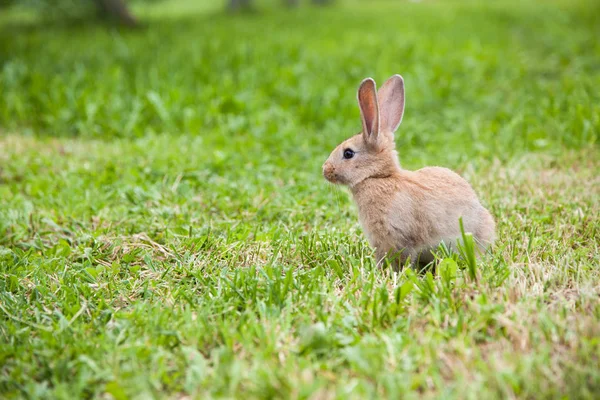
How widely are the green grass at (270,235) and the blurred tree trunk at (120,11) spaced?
508 centimetres

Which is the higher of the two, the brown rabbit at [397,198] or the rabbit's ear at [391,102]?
the rabbit's ear at [391,102]

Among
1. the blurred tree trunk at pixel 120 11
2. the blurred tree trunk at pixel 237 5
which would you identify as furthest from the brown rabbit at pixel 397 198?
the blurred tree trunk at pixel 237 5

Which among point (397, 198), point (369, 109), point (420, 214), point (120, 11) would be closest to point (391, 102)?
point (369, 109)

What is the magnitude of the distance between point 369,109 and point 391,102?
1.10 ft

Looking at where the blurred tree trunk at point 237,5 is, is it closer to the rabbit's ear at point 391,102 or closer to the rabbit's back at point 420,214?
the rabbit's ear at point 391,102

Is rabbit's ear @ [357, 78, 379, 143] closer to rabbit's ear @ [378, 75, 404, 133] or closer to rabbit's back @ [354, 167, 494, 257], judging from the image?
rabbit's ear @ [378, 75, 404, 133]

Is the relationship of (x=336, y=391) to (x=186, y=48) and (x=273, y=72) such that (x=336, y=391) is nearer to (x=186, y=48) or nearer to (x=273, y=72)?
(x=273, y=72)

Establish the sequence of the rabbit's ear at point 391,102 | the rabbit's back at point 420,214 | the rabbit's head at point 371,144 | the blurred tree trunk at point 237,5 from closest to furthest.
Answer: the rabbit's back at point 420,214, the rabbit's head at point 371,144, the rabbit's ear at point 391,102, the blurred tree trunk at point 237,5

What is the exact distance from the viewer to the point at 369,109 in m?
3.49

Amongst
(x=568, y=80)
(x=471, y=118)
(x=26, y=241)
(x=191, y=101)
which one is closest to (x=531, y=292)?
(x=26, y=241)

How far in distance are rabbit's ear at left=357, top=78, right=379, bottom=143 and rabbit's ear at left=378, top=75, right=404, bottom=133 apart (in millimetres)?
199

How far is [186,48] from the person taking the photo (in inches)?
419

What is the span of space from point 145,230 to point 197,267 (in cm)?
86

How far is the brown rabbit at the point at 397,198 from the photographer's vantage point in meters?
3.26
